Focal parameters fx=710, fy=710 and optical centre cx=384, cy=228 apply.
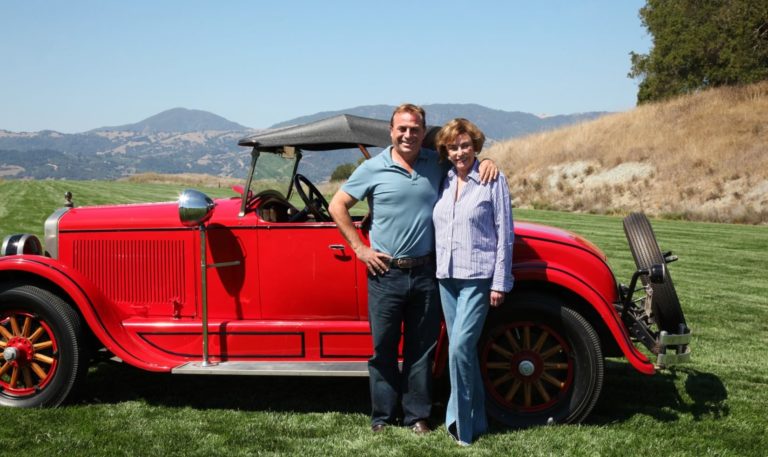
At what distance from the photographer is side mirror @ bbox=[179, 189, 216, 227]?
4090 mm

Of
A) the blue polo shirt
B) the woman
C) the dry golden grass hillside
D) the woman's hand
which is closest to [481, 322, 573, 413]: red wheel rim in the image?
the woman

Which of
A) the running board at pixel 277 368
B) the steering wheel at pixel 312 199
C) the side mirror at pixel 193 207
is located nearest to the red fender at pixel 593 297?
the running board at pixel 277 368

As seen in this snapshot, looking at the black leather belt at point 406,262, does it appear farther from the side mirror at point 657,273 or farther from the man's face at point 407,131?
the side mirror at point 657,273

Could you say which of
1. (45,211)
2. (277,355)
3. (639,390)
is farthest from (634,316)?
(45,211)

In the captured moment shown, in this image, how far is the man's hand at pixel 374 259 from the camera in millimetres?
3809

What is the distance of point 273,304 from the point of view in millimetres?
4348

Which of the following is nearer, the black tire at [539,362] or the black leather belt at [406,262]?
the black leather belt at [406,262]

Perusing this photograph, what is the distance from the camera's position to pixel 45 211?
22.4 m

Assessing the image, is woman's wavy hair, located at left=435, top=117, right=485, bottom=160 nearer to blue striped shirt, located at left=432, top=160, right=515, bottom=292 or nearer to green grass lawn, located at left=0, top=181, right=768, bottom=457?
blue striped shirt, located at left=432, top=160, right=515, bottom=292

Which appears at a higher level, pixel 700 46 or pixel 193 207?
pixel 700 46

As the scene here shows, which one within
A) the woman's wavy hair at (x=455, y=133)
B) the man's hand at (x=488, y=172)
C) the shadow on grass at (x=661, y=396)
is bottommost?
the shadow on grass at (x=661, y=396)

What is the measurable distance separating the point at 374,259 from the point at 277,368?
918 mm

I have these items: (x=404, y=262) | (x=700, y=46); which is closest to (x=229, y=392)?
(x=404, y=262)

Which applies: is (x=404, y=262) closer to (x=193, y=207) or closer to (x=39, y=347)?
(x=193, y=207)
